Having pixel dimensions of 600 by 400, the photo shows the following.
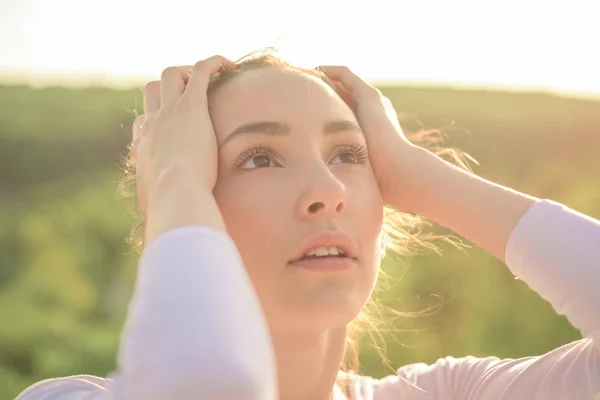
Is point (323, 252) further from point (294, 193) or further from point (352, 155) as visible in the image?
point (352, 155)

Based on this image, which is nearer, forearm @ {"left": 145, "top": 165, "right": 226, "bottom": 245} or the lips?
forearm @ {"left": 145, "top": 165, "right": 226, "bottom": 245}

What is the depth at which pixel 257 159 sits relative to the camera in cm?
123

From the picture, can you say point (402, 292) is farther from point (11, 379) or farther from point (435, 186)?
point (11, 379)

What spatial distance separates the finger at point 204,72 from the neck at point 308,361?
1.45 ft

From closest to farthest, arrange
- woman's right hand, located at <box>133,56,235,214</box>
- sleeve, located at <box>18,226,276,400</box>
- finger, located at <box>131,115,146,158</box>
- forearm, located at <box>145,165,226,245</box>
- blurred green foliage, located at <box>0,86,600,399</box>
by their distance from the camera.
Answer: sleeve, located at <box>18,226,276,400</box> → forearm, located at <box>145,165,226,245</box> → woman's right hand, located at <box>133,56,235,214</box> → finger, located at <box>131,115,146,158</box> → blurred green foliage, located at <box>0,86,600,399</box>

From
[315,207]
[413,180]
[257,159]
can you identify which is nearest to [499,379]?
[413,180]

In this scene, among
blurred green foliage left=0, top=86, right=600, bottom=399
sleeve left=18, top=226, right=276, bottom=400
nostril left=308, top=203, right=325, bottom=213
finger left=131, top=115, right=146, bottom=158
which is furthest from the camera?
blurred green foliage left=0, top=86, right=600, bottom=399

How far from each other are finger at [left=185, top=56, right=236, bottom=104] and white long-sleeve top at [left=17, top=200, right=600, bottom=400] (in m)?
0.41

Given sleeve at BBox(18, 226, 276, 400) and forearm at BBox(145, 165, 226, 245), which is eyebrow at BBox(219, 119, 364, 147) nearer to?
forearm at BBox(145, 165, 226, 245)

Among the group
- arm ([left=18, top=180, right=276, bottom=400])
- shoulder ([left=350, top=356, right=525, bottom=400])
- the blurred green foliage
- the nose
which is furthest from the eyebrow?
the blurred green foliage

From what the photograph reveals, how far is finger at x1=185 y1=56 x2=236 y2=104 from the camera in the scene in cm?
123

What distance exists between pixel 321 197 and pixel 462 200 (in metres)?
0.28

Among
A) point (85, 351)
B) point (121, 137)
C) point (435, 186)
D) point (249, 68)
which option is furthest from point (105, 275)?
point (435, 186)

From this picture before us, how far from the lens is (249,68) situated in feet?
4.50
